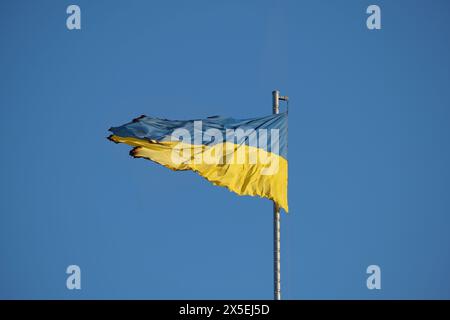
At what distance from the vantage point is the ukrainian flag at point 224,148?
3994cm

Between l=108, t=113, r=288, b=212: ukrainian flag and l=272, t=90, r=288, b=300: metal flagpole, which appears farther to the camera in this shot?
l=108, t=113, r=288, b=212: ukrainian flag

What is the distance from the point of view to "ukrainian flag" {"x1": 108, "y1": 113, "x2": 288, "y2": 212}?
1572 inches

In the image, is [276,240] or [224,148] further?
[224,148]

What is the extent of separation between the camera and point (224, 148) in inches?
1615

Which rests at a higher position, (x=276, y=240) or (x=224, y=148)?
(x=224, y=148)

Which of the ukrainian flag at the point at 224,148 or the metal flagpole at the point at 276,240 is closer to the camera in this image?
the metal flagpole at the point at 276,240
